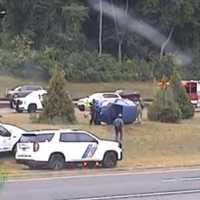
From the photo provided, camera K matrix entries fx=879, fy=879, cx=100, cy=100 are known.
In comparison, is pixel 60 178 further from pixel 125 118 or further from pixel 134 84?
pixel 134 84

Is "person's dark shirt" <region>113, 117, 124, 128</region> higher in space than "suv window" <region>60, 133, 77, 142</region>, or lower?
lower

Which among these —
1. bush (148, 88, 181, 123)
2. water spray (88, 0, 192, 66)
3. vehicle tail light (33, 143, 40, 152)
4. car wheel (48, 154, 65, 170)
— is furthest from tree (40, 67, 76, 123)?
water spray (88, 0, 192, 66)

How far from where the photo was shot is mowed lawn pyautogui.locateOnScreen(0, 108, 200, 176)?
36188 mm

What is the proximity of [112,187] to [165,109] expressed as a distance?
22016mm

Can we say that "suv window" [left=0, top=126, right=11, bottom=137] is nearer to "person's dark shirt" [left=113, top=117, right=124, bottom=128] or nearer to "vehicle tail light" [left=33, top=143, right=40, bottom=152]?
"vehicle tail light" [left=33, top=143, right=40, bottom=152]

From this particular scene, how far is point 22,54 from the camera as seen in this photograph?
281ft

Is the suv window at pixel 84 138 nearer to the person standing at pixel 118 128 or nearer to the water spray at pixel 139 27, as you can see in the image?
the person standing at pixel 118 128

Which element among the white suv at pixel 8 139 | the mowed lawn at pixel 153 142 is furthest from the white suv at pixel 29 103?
the white suv at pixel 8 139

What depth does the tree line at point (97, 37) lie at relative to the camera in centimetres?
8738

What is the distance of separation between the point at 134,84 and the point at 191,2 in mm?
12799


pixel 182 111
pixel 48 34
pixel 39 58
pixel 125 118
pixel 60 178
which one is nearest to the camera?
pixel 60 178

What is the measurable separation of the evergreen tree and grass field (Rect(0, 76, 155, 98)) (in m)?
30.5

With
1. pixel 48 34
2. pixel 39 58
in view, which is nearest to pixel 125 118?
pixel 39 58

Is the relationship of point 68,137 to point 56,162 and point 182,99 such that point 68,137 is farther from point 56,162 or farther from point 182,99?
point 182,99
